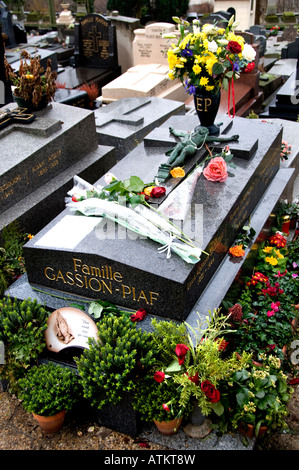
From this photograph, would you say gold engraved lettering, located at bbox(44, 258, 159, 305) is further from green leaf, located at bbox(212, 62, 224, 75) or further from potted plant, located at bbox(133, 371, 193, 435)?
green leaf, located at bbox(212, 62, 224, 75)

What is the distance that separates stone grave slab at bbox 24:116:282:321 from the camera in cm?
446

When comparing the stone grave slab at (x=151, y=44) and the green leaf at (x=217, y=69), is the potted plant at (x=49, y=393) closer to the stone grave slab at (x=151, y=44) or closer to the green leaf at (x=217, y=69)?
the green leaf at (x=217, y=69)

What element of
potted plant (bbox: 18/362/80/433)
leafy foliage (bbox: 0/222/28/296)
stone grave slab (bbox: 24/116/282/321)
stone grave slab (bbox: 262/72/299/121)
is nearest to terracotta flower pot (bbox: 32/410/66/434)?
potted plant (bbox: 18/362/80/433)

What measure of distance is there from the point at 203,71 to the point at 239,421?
3.85m

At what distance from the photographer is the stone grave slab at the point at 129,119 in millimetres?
8070

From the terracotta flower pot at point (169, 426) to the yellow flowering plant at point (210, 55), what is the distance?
3.71 meters

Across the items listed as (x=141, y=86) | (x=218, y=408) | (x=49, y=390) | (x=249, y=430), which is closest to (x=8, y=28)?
(x=141, y=86)

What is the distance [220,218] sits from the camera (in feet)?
16.9

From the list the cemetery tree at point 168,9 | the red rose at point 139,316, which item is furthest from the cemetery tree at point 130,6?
the red rose at point 139,316

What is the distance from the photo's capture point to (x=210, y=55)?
5.74 metres

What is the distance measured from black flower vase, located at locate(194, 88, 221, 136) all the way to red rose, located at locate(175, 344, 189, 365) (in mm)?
3303

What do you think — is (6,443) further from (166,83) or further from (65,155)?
(166,83)

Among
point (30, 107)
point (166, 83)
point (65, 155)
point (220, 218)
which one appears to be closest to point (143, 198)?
point (220, 218)

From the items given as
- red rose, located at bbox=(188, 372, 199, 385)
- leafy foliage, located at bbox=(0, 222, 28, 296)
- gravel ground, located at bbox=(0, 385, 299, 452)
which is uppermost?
red rose, located at bbox=(188, 372, 199, 385)
